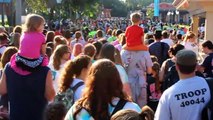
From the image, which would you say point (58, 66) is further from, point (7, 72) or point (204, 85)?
point (204, 85)

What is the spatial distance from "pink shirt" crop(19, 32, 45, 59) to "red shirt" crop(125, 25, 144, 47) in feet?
12.1

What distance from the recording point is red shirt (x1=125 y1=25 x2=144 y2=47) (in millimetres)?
9031

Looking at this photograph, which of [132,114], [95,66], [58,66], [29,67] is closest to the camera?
[132,114]

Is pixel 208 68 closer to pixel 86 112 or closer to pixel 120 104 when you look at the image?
pixel 120 104

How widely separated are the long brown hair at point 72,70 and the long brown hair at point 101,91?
1137mm

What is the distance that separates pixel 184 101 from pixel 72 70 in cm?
131

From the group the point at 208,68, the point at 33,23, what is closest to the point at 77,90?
the point at 33,23

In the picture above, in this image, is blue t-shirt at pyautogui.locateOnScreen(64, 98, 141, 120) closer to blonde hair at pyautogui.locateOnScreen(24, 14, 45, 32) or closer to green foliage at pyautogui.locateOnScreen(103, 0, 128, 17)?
blonde hair at pyautogui.locateOnScreen(24, 14, 45, 32)

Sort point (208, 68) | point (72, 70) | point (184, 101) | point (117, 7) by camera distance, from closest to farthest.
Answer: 1. point (184, 101)
2. point (72, 70)
3. point (208, 68)
4. point (117, 7)

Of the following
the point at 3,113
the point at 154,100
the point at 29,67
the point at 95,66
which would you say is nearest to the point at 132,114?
the point at 95,66

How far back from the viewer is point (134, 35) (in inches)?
356

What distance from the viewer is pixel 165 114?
14.3ft

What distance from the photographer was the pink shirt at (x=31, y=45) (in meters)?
5.44

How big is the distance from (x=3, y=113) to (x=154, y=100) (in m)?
3.67
